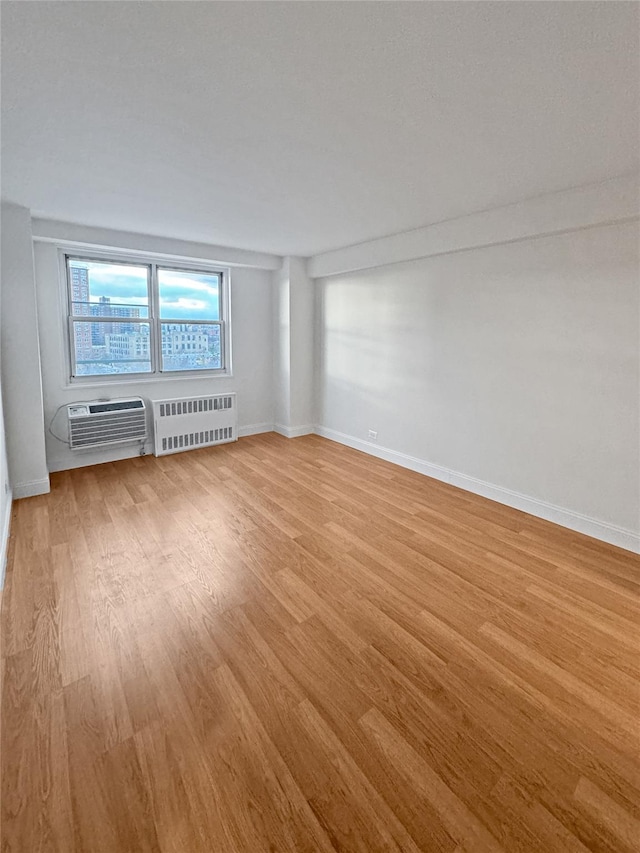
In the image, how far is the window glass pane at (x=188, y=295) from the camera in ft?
15.5

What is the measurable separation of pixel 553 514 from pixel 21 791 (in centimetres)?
352

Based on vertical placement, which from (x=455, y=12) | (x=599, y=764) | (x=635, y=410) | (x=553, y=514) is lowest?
(x=599, y=764)

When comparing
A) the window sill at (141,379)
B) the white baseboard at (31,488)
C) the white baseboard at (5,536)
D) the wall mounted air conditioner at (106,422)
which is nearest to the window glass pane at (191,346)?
the window sill at (141,379)

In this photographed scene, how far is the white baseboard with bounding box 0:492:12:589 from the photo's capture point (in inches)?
90.8

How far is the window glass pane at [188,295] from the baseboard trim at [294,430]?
1856mm

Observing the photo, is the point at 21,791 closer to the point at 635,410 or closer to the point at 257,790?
the point at 257,790

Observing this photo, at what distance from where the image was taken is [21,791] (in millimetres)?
1204

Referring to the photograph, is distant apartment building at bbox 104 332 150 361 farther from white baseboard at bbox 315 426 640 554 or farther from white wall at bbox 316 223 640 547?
white baseboard at bbox 315 426 640 554

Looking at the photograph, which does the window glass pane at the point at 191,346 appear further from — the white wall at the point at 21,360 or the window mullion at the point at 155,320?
the white wall at the point at 21,360

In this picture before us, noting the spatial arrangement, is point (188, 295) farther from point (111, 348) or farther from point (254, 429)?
point (254, 429)

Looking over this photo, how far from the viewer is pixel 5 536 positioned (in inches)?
103

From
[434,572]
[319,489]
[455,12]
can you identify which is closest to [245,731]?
[434,572]

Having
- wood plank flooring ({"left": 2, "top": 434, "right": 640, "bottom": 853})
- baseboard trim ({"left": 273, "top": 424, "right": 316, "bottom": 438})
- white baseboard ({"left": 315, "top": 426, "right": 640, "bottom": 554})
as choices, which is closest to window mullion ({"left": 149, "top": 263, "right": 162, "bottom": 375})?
baseboard trim ({"left": 273, "top": 424, "right": 316, "bottom": 438})

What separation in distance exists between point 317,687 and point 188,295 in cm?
476
